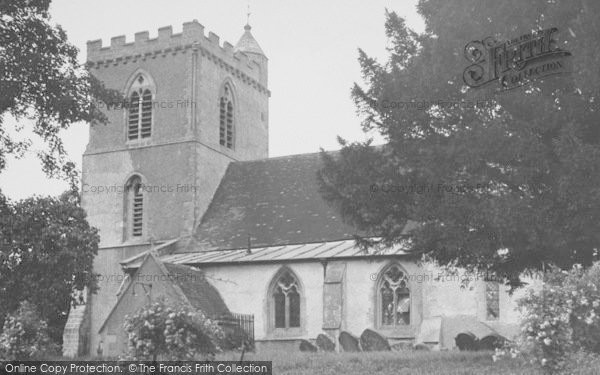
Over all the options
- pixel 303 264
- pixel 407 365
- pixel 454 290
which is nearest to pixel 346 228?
pixel 303 264

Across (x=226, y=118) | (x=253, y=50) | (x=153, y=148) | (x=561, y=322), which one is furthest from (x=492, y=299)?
(x=253, y=50)

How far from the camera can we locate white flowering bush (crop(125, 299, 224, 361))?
52.9 ft

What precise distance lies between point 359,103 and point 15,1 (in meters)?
8.03

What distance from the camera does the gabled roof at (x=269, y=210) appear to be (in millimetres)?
34375

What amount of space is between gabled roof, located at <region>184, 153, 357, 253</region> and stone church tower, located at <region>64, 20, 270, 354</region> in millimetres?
782

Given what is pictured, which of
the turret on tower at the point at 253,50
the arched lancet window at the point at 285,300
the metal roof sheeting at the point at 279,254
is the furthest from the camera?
the turret on tower at the point at 253,50

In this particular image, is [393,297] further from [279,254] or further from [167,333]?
[167,333]

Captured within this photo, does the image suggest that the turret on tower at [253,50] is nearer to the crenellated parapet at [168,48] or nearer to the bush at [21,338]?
the crenellated parapet at [168,48]

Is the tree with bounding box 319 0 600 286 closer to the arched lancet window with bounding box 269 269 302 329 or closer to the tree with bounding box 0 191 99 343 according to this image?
the tree with bounding box 0 191 99 343

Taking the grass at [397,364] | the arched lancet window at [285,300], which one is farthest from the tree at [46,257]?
the grass at [397,364]

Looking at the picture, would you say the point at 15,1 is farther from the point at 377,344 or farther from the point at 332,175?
the point at 377,344

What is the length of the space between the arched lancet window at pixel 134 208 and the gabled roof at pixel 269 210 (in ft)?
9.93

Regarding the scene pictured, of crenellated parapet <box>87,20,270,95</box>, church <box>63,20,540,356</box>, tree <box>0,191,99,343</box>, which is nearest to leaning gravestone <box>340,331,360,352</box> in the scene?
church <box>63,20,540,356</box>

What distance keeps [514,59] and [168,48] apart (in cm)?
2283
